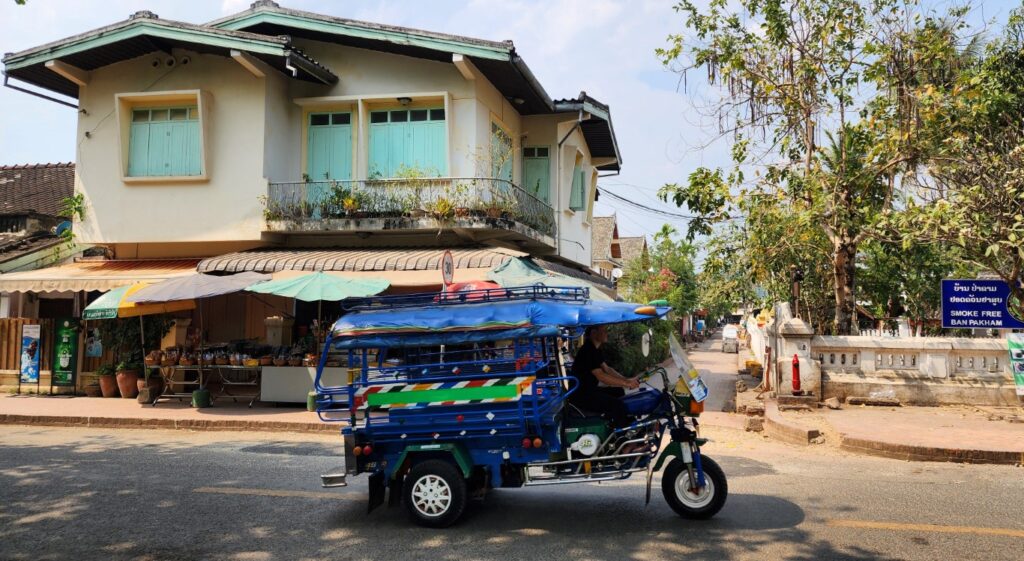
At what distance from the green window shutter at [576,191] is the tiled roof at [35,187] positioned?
14927mm

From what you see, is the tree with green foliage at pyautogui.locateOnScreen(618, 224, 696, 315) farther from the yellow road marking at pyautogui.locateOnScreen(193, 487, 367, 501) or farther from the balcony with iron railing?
the yellow road marking at pyautogui.locateOnScreen(193, 487, 367, 501)

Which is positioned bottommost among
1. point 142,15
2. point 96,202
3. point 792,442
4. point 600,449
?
point 792,442

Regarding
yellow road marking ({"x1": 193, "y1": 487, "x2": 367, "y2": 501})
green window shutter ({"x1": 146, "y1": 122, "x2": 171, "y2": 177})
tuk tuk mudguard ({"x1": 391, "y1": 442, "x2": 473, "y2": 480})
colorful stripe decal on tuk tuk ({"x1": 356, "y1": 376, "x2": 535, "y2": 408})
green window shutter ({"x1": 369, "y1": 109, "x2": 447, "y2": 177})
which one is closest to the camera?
colorful stripe decal on tuk tuk ({"x1": 356, "y1": 376, "x2": 535, "y2": 408})

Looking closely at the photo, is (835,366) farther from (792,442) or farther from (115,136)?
(115,136)

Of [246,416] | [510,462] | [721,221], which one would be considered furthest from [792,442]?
[246,416]

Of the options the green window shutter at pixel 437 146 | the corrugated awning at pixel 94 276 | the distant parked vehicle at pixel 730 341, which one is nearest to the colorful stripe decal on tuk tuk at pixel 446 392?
the green window shutter at pixel 437 146

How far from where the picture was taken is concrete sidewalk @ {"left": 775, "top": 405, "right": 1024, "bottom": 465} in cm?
885

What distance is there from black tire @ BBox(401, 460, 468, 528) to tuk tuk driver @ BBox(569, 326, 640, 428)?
123 cm

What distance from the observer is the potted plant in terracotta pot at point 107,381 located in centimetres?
1502

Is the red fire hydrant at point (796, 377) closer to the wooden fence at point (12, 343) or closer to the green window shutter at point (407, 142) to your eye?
the green window shutter at point (407, 142)

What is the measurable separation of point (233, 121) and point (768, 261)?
38.9 feet

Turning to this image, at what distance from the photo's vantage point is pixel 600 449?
5980mm

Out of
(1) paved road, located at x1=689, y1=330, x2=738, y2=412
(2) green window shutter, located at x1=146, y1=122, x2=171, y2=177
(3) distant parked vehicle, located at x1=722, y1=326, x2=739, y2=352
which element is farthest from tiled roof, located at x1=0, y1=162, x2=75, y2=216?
(3) distant parked vehicle, located at x1=722, y1=326, x2=739, y2=352

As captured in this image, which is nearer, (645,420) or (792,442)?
(645,420)
